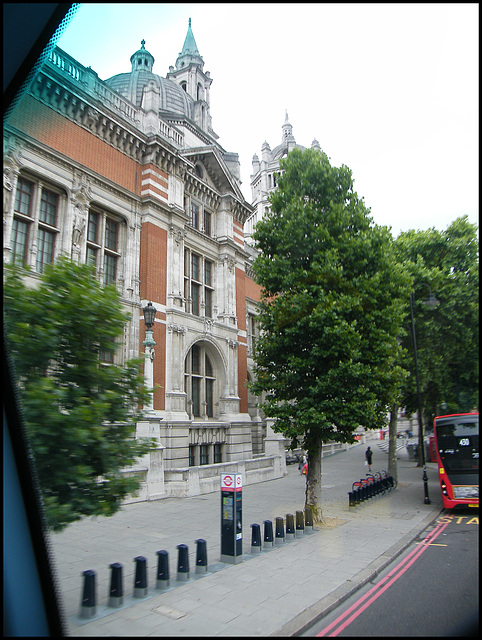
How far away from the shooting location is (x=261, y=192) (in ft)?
273

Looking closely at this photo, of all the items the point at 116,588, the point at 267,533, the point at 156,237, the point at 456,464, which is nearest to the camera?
the point at 116,588

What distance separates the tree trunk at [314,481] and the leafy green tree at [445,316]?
12.5ft

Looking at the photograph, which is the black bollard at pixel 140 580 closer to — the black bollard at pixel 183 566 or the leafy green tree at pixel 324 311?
the black bollard at pixel 183 566

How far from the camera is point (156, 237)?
70.8ft

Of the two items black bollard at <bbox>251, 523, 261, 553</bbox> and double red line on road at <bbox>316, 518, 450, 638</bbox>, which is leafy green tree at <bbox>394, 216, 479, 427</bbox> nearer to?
double red line on road at <bbox>316, 518, 450, 638</bbox>

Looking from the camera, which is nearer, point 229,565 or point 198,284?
point 229,565

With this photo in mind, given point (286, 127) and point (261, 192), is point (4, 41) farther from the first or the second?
point (286, 127)

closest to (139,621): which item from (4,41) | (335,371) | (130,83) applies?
(4,41)

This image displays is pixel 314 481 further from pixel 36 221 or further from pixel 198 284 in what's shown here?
pixel 198 284

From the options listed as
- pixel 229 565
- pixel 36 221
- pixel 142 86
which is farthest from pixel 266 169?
pixel 229 565

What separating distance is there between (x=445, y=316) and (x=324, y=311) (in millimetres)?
4653

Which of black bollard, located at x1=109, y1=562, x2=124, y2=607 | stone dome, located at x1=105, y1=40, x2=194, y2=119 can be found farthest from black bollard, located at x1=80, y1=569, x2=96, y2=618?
stone dome, located at x1=105, y1=40, x2=194, y2=119

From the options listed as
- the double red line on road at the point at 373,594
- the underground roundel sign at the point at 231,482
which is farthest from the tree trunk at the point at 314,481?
the underground roundel sign at the point at 231,482

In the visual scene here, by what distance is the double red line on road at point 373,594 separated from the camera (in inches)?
240
